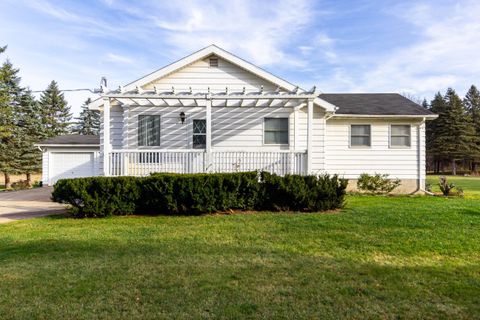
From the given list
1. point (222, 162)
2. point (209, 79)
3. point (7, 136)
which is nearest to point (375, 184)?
point (222, 162)

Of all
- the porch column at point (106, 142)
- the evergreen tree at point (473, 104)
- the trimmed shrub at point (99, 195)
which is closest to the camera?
the trimmed shrub at point (99, 195)

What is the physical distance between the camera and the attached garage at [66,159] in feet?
64.9

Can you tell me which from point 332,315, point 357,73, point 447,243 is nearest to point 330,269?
point 332,315

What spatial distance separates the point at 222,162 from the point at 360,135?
6204 mm

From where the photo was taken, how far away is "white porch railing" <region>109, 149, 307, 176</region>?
10023 millimetres

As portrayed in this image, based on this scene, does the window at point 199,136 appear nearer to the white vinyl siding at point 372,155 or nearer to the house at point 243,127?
the house at point 243,127

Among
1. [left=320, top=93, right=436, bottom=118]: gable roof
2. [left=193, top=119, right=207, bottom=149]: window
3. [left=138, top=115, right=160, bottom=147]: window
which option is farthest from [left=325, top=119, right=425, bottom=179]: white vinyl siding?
[left=138, top=115, right=160, bottom=147]: window

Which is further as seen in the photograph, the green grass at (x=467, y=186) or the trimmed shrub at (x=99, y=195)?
the green grass at (x=467, y=186)

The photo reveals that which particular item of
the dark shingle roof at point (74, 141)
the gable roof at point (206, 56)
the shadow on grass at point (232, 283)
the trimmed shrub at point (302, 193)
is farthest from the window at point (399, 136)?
the dark shingle roof at point (74, 141)

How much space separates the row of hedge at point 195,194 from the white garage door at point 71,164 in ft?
42.3

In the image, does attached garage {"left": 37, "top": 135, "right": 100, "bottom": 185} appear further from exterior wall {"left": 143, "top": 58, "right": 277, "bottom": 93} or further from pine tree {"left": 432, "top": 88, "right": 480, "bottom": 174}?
pine tree {"left": 432, "top": 88, "right": 480, "bottom": 174}

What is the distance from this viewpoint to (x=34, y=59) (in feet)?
62.9

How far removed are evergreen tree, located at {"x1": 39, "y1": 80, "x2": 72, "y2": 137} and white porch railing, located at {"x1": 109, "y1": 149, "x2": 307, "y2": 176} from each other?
35528mm

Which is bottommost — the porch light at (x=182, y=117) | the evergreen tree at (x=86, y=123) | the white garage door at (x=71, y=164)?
the white garage door at (x=71, y=164)
